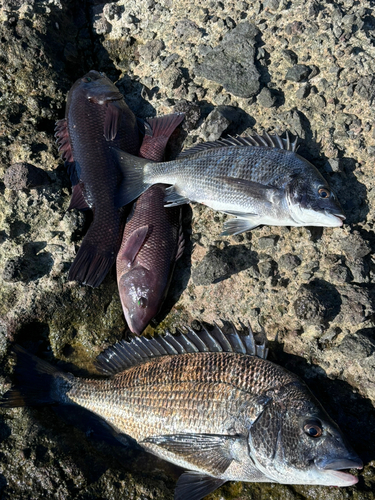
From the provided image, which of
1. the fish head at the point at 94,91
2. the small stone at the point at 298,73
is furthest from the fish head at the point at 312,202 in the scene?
the fish head at the point at 94,91

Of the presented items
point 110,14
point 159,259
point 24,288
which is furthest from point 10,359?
point 110,14

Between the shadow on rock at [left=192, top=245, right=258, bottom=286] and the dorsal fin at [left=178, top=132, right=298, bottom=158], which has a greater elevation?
the dorsal fin at [left=178, top=132, right=298, bottom=158]

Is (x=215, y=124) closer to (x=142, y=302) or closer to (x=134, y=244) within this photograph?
(x=134, y=244)

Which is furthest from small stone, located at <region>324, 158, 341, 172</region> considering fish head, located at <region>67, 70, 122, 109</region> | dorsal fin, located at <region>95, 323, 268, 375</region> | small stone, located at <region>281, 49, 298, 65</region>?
fish head, located at <region>67, 70, 122, 109</region>

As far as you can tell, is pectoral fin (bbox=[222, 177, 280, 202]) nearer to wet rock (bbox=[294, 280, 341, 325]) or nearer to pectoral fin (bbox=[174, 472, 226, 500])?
wet rock (bbox=[294, 280, 341, 325])

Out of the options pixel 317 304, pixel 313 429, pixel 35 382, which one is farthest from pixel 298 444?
pixel 35 382

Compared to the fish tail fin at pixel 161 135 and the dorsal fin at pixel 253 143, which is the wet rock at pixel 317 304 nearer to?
the dorsal fin at pixel 253 143
